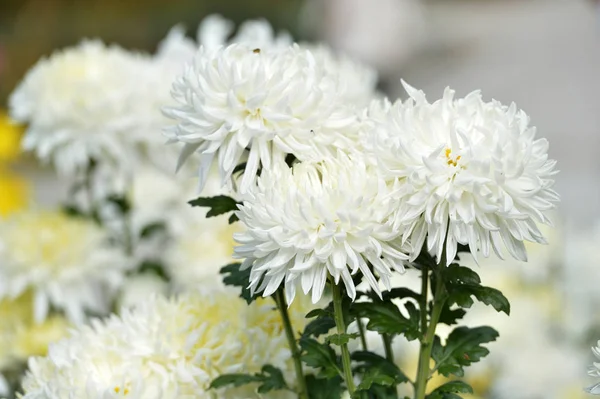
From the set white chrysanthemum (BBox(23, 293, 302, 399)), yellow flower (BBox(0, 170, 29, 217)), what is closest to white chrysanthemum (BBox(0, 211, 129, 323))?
white chrysanthemum (BBox(23, 293, 302, 399))

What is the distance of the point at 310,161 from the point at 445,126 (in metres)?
0.08

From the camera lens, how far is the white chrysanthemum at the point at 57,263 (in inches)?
36.4

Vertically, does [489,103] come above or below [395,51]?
below

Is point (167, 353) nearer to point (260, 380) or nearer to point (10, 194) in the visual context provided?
point (260, 380)

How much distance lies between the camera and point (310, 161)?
515mm

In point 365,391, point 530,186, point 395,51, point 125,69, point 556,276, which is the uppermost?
point 395,51

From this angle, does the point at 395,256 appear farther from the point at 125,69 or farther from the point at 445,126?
the point at 125,69

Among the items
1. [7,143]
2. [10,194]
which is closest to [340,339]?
[7,143]

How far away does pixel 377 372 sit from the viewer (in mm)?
529

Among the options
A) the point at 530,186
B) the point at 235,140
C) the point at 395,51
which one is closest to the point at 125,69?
the point at 235,140

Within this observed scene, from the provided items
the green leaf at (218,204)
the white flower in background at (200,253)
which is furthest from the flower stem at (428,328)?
the white flower in background at (200,253)

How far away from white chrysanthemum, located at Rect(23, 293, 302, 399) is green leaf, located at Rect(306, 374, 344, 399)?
0.02 m

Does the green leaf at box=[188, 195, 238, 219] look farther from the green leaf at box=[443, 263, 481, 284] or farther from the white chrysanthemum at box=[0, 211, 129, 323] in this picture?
the white chrysanthemum at box=[0, 211, 129, 323]

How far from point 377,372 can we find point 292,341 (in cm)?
7
